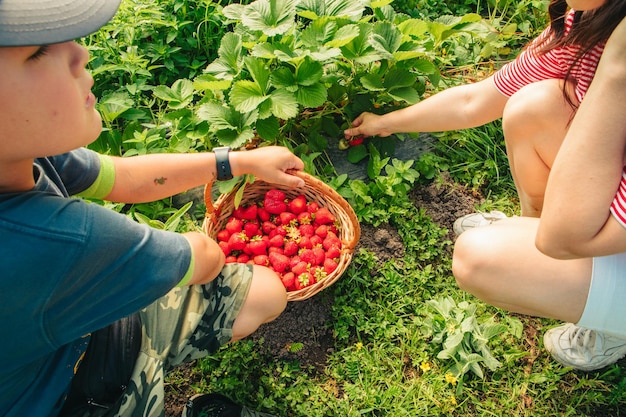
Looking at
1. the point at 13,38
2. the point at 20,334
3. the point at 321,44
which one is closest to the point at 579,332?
the point at 321,44

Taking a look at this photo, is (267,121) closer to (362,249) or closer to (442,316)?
(362,249)

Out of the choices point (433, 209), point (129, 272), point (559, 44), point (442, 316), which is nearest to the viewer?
point (129, 272)

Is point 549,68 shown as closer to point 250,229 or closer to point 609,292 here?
point 609,292

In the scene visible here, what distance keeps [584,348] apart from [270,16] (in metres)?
1.84

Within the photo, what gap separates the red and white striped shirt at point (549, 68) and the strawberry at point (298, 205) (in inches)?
35.2

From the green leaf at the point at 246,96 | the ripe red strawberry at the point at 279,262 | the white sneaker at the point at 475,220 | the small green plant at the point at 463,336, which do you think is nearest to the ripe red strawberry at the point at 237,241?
the ripe red strawberry at the point at 279,262

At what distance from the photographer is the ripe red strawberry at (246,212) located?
212 cm

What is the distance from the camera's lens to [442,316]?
2.00 m

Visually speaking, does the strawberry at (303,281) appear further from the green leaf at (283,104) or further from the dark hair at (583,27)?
the dark hair at (583,27)

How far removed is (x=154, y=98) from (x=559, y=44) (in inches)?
76.8

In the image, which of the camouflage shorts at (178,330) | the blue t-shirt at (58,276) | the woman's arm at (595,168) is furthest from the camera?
the camouflage shorts at (178,330)

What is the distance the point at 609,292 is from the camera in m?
1.44

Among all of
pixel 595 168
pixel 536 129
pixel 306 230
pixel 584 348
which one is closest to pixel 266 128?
pixel 306 230

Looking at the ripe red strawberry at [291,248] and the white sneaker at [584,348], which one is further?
the ripe red strawberry at [291,248]
